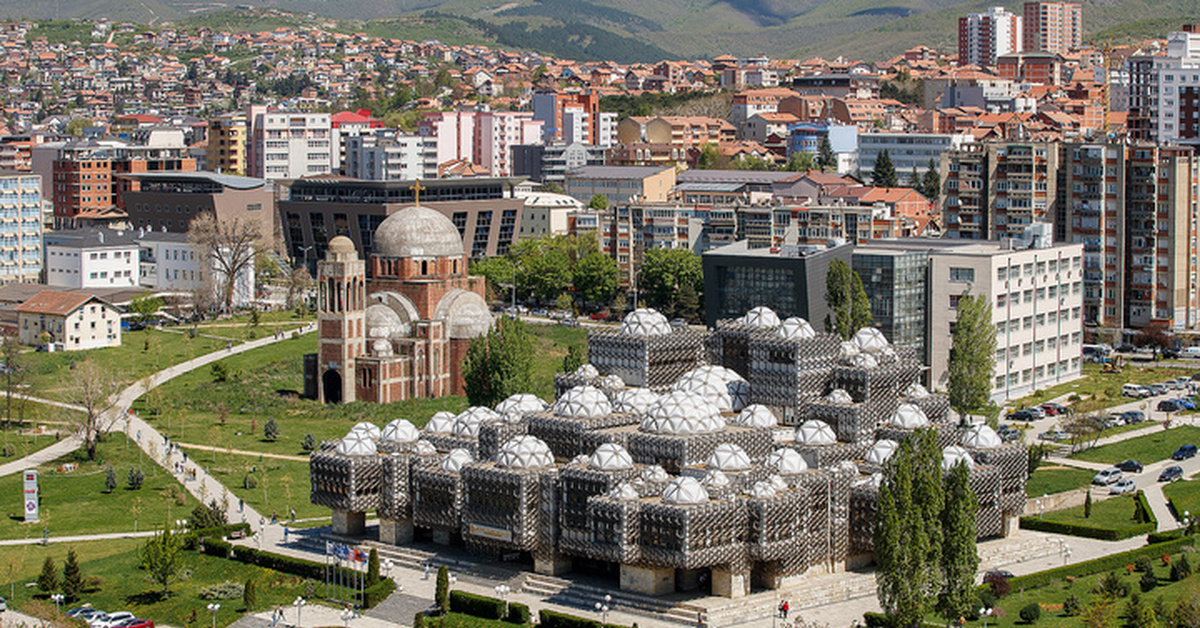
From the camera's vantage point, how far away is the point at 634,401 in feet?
248

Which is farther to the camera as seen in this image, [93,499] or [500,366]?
[500,366]

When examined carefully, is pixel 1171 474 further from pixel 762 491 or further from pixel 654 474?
pixel 654 474

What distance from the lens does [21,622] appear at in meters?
63.8

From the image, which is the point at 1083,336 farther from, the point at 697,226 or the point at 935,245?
the point at 697,226

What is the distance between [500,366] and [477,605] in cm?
3174

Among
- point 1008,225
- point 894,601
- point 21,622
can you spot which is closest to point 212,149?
point 1008,225

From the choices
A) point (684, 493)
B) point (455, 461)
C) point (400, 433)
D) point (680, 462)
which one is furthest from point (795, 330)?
point (400, 433)

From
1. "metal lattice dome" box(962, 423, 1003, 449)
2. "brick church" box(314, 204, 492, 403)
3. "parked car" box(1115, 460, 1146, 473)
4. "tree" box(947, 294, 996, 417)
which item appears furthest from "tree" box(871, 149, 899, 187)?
"metal lattice dome" box(962, 423, 1003, 449)

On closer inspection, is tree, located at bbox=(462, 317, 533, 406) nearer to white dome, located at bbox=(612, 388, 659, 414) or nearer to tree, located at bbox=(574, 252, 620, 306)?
white dome, located at bbox=(612, 388, 659, 414)

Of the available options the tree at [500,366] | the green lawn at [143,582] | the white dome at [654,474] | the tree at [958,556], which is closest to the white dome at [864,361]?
the white dome at [654,474]

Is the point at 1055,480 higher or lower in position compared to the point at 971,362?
lower

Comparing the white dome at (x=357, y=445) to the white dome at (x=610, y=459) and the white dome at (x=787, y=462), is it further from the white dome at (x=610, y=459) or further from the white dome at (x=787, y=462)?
the white dome at (x=787, y=462)

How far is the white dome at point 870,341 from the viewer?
267ft

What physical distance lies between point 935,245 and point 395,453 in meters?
52.8
